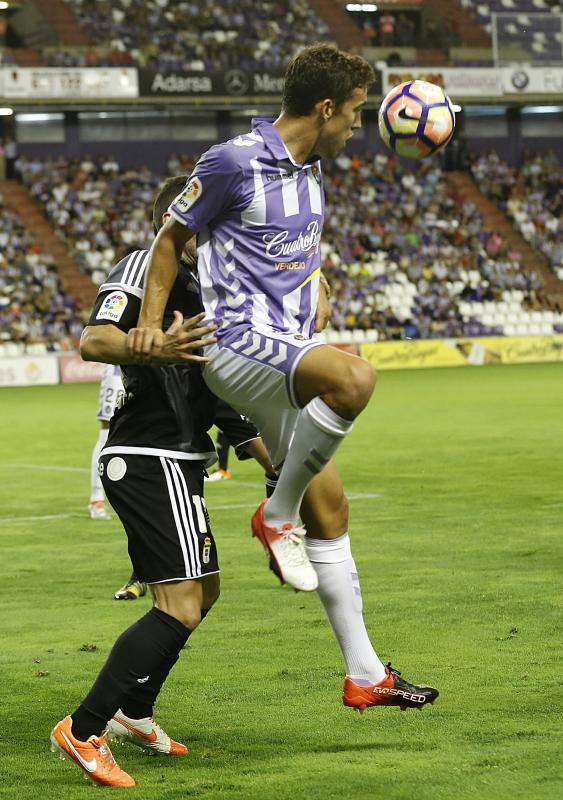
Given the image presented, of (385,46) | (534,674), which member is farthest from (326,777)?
(385,46)

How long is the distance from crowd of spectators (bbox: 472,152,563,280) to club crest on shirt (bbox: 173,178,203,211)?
42.8 metres

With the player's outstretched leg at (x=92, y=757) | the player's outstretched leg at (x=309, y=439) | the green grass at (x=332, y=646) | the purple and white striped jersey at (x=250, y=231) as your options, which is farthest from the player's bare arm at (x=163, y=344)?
the green grass at (x=332, y=646)

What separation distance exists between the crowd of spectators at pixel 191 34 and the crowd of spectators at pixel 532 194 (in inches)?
315

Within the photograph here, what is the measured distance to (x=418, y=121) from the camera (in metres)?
6.27

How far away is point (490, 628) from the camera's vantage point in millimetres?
7133

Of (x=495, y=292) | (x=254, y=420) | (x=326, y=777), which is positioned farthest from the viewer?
(x=495, y=292)

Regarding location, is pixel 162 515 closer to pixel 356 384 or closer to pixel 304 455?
pixel 304 455

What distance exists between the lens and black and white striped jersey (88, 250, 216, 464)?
4797 millimetres

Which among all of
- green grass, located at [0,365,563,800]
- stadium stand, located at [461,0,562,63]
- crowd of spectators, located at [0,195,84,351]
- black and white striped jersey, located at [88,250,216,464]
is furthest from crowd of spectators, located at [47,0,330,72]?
black and white striped jersey, located at [88,250,216,464]

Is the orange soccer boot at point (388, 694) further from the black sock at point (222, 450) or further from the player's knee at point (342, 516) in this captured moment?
the black sock at point (222, 450)

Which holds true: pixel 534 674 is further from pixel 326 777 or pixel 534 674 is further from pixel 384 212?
pixel 384 212

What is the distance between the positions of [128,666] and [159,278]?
1.37 metres

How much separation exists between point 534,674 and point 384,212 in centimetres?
4021

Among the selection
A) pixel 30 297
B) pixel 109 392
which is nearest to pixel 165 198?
pixel 109 392
